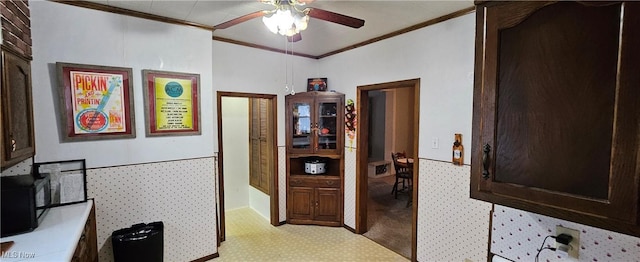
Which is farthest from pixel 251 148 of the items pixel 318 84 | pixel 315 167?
pixel 318 84

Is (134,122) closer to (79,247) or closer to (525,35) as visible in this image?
(79,247)

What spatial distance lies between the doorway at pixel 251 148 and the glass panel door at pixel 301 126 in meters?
0.28

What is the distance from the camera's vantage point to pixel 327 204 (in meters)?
3.81

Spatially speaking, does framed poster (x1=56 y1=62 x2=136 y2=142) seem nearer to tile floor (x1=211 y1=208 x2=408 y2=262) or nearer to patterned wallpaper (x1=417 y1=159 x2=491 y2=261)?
tile floor (x1=211 y1=208 x2=408 y2=262)

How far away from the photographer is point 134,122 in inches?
93.4

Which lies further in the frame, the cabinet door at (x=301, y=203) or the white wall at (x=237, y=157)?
the white wall at (x=237, y=157)

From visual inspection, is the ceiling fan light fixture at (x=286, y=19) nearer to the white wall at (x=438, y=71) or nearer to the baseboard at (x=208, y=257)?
the white wall at (x=438, y=71)

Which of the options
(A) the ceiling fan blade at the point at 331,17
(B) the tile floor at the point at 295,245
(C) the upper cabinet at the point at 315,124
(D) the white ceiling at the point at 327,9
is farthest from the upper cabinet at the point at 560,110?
(C) the upper cabinet at the point at 315,124

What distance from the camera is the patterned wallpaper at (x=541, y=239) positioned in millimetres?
1043

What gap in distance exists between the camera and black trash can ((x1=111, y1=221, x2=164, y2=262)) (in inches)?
87.0

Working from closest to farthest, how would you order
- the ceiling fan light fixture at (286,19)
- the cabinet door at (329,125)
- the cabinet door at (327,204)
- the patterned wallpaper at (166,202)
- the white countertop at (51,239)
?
1. the white countertop at (51,239)
2. the ceiling fan light fixture at (286,19)
3. the patterned wallpaper at (166,202)
4. the cabinet door at (329,125)
5. the cabinet door at (327,204)

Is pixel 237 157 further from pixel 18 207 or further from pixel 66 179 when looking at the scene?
pixel 18 207

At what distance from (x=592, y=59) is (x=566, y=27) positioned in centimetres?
14

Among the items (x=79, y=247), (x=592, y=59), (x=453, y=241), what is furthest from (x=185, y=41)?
(x=453, y=241)
